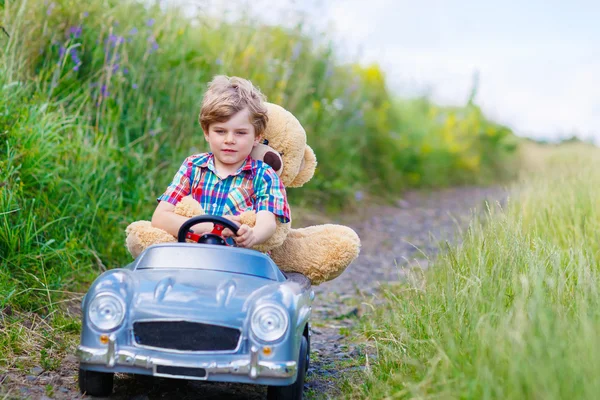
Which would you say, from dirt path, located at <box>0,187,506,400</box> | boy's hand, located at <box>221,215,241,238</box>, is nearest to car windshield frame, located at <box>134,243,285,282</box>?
boy's hand, located at <box>221,215,241,238</box>

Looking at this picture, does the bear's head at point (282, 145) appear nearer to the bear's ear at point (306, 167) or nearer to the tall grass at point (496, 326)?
the bear's ear at point (306, 167)

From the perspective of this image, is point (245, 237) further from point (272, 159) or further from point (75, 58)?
point (75, 58)

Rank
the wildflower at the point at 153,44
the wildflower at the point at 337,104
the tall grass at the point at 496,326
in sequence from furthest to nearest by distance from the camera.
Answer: the wildflower at the point at 337,104 → the wildflower at the point at 153,44 → the tall grass at the point at 496,326

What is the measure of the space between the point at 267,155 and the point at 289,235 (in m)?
0.48

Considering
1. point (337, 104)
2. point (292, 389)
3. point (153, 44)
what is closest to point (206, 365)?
point (292, 389)

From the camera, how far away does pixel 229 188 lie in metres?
4.05

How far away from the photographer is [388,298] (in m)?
4.97

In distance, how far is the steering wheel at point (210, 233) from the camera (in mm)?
3428

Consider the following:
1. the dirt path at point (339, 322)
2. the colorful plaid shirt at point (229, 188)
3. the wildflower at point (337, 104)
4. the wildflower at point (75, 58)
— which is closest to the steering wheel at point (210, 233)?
the colorful plaid shirt at point (229, 188)

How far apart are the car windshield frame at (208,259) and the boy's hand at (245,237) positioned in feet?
0.65

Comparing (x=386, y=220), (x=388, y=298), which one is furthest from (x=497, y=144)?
(x=388, y=298)

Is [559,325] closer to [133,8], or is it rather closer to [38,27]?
[38,27]

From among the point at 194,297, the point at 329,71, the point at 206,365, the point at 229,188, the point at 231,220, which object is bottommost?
the point at 206,365

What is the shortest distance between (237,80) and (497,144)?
496 inches
